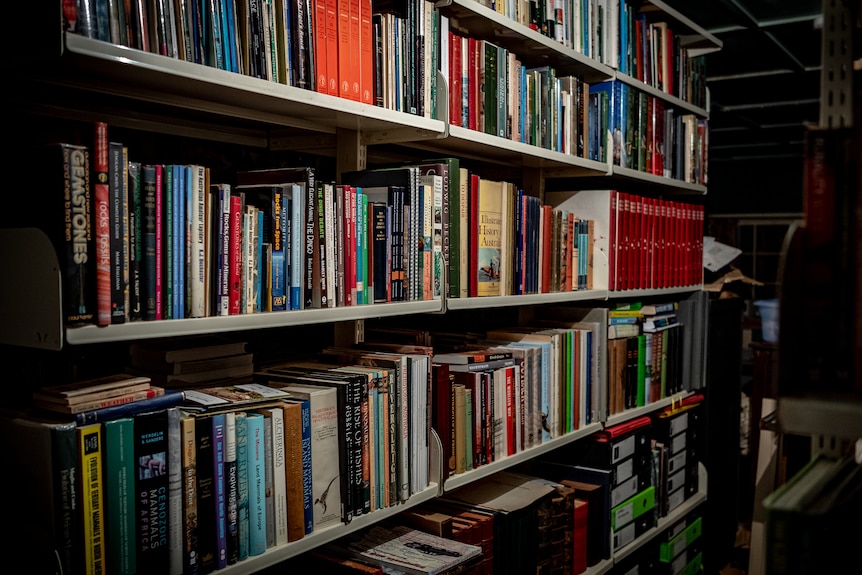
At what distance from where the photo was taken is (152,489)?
45.4 inches

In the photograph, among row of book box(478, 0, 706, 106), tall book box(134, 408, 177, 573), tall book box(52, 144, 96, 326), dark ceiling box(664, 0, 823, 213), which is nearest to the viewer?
tall book box(52, 144, 96, 326)

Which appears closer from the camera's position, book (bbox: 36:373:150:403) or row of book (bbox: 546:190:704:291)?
book (bbox: 36:373:150:403)

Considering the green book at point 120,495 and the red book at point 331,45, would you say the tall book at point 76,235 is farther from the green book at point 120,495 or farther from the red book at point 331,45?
the red book at point 331,45

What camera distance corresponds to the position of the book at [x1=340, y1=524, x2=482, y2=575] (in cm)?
159

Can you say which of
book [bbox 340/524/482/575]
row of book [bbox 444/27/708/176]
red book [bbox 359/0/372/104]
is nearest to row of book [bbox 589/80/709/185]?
row of book [bbox 444/27/708/176]

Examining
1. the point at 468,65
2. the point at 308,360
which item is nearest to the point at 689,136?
the point at 468,65

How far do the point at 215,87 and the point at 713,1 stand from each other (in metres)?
3.46

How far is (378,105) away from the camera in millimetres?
1596

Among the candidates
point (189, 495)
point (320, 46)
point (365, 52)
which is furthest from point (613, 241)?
point (189, 495)

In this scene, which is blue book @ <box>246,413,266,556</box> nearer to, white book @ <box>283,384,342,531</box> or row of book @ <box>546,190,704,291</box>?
white book @ <box>283,384,342,531</box>

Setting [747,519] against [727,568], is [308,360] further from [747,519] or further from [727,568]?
[747,519]

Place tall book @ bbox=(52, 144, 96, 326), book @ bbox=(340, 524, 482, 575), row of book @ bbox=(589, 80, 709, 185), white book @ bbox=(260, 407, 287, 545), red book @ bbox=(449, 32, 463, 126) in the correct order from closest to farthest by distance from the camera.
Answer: tall book @ bbox=(52, 144, 96, 326), white book @ bbox=(260, 407, 287, 545), book @ bbox=(340, 524, 482, 575), red book @ bbox=(449, 32, 463, 126), row of book @ bbox=(589, 80, 709, 185)

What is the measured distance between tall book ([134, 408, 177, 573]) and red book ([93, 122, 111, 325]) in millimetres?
190

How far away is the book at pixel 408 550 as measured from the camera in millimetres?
1592
